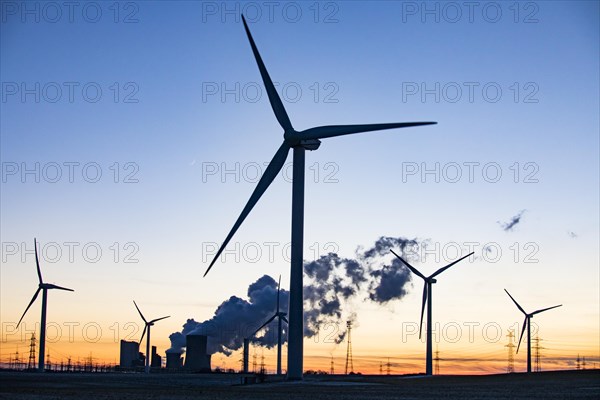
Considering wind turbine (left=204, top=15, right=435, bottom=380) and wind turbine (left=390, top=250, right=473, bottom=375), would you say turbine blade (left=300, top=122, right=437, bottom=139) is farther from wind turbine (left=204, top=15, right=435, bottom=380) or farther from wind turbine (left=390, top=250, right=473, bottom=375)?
wind turbine (left=390, top=250, right=473, bottom=375)

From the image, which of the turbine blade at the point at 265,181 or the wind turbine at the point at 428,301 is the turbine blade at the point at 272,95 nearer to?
the turbine blade at the point at 265,181

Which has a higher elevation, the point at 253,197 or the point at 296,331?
the point at 253,197

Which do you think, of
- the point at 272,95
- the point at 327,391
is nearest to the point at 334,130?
the point at 272,95

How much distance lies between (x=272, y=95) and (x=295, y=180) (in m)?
15.3

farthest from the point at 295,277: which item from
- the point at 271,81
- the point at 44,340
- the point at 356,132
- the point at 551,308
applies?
the point at 44,340

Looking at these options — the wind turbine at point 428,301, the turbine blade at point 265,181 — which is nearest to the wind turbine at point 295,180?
the turbine blade at point 265,181

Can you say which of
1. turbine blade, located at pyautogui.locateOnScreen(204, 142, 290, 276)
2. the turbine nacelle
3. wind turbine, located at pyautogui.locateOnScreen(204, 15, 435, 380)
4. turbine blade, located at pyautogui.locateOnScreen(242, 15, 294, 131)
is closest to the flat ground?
wind turbine, located at pyautogui.locateOnScreen(204, 15, 435, 380)

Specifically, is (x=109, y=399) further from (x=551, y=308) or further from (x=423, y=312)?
(x=551, y=308)

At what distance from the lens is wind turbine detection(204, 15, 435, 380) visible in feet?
303

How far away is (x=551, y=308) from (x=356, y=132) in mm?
86873

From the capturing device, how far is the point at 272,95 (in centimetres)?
10850

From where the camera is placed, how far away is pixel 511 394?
7112cm

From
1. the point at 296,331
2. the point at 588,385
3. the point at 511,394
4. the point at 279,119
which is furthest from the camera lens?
the point at 279,119

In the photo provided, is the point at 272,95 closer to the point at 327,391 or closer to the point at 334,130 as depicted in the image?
the point at 334,130
